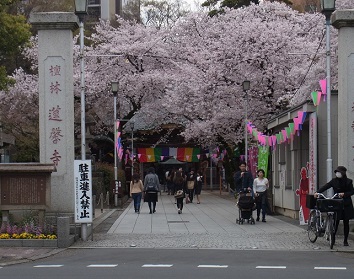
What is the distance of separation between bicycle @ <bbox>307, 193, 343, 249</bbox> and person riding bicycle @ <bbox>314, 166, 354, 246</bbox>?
0.16 meters

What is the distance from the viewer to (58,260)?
13.2 metres

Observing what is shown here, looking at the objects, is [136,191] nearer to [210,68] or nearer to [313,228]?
[210,68]

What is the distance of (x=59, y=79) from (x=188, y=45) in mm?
23759

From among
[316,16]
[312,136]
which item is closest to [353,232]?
[312,136]

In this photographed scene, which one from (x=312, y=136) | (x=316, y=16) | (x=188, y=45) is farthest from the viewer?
(x=188, y=45)

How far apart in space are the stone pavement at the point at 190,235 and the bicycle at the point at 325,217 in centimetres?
29

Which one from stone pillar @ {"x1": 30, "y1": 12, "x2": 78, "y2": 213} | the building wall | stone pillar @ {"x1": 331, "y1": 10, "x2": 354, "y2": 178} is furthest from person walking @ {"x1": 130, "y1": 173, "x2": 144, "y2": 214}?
stone pillar @ {"x1": 331, "y1": 10, "x2": 354, "y2": 178}

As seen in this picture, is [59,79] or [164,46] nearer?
[59,79]

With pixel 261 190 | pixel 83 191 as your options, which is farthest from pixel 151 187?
pixel 83 191

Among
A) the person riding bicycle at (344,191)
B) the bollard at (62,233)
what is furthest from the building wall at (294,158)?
the bollard at (62,233)

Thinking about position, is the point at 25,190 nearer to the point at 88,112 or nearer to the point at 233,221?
the point at 233,221

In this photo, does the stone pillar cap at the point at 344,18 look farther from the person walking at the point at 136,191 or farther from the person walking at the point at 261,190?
the person walking at the point at 136,191

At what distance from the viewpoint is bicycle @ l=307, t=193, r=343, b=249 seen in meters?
14.8

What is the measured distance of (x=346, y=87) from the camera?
56.1 ft
